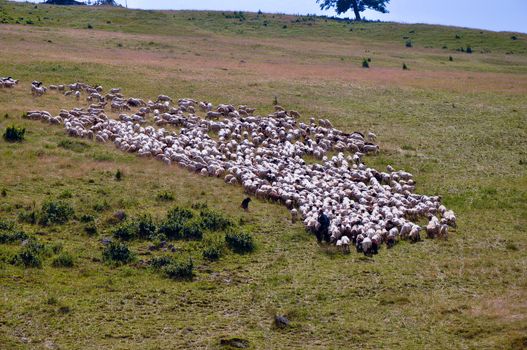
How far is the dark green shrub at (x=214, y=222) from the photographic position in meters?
21.7

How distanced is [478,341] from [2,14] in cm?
5875

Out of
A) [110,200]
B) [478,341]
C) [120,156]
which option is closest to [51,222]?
[110,200]

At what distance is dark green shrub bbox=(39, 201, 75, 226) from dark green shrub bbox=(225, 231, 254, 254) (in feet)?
15.1

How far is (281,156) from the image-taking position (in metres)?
28.8

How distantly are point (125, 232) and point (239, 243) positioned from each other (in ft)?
10.2

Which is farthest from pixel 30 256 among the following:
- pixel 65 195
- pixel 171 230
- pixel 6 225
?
pixel 65 195

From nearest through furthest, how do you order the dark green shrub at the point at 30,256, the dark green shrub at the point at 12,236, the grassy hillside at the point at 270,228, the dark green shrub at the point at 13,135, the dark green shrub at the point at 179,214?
1. the grassy hillside at the point at 270,228
2. the dark green shrub at the point at 30,256
3. the dark green shrub at the point at 12,236
4. the dark green shrub at the point at 179,214
5. the dark green shrub at the point at 13,135

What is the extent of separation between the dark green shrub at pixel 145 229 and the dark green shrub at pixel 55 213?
2.06 metres

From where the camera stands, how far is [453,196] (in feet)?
87.6

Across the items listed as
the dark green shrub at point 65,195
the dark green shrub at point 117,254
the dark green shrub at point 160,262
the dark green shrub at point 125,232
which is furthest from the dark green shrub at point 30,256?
the dark green shrub at point 65,195

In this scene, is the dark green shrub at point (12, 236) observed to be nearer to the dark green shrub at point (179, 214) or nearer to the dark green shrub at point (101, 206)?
the dark green shrub at point (101, 206)

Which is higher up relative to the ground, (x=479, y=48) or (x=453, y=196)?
(x=479, y=48)

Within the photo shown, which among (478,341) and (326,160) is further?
(326,160)

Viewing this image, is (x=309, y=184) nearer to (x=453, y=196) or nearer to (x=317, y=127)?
(x=453, y=196)
